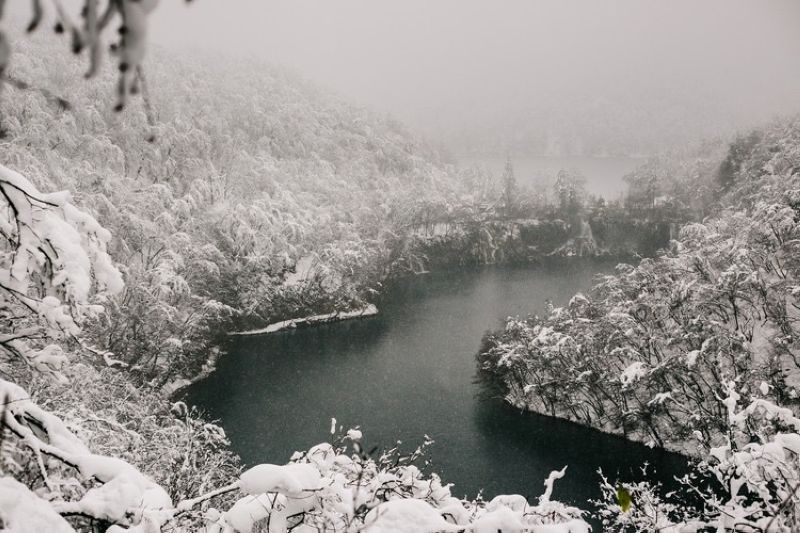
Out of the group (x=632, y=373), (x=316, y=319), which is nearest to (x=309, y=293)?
(x=316, y=319)

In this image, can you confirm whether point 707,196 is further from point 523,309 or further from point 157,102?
point 157,102

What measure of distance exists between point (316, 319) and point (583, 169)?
100 m

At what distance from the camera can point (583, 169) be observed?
125 meters

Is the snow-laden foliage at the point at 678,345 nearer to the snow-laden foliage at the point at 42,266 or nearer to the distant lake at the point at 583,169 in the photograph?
the snow-laden foliage at the point at 42,266

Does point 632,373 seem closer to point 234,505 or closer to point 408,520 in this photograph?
point 408,520

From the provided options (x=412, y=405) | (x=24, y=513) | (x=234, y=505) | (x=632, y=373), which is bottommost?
(x=412, y=405)

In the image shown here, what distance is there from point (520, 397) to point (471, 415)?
12.7 ft

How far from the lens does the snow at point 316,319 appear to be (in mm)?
43188

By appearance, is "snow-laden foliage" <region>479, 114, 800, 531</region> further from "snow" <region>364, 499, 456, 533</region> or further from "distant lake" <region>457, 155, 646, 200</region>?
"distant lake" <region>457, 155, 646, 200</region>

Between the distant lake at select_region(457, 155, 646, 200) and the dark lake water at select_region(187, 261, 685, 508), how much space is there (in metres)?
52.5

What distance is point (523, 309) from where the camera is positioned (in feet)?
142

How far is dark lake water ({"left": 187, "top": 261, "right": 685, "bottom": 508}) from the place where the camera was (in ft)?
74.3

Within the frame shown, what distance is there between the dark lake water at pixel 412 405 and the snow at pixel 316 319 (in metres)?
1.37

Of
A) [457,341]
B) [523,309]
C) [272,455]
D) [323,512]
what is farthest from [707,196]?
[323,512]
